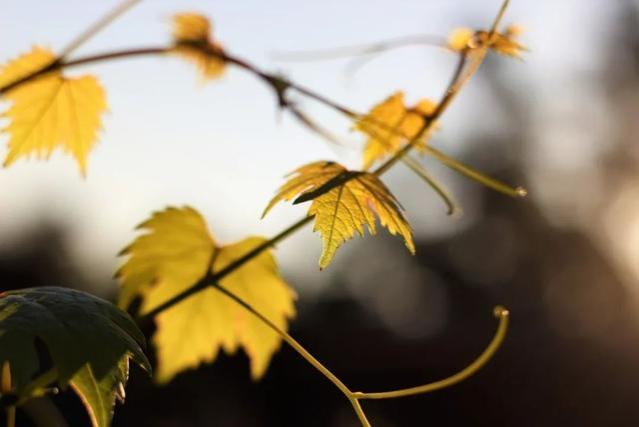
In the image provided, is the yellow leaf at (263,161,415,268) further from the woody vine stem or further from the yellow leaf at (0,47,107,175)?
the yellow leaf at (0,47,107,175)

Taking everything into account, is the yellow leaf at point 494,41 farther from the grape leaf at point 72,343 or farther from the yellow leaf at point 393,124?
the grape leaf at point 72,343

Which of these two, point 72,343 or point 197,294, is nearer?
point 72,343

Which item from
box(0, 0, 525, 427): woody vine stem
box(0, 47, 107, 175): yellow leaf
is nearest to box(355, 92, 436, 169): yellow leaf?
box(0, 0, 525, 427): woody vine stem

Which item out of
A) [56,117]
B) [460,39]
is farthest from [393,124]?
[56,117]

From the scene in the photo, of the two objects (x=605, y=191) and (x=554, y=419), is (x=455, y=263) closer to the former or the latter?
(x=605, y=191)

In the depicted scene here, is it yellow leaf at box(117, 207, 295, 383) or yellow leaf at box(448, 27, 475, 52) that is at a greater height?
yellow leaf at box(448, 27, 475, 52)

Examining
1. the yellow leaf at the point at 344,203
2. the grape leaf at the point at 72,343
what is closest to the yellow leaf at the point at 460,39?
the yellow leaf at the point at 344,203

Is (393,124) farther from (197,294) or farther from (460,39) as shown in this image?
(197,294)
